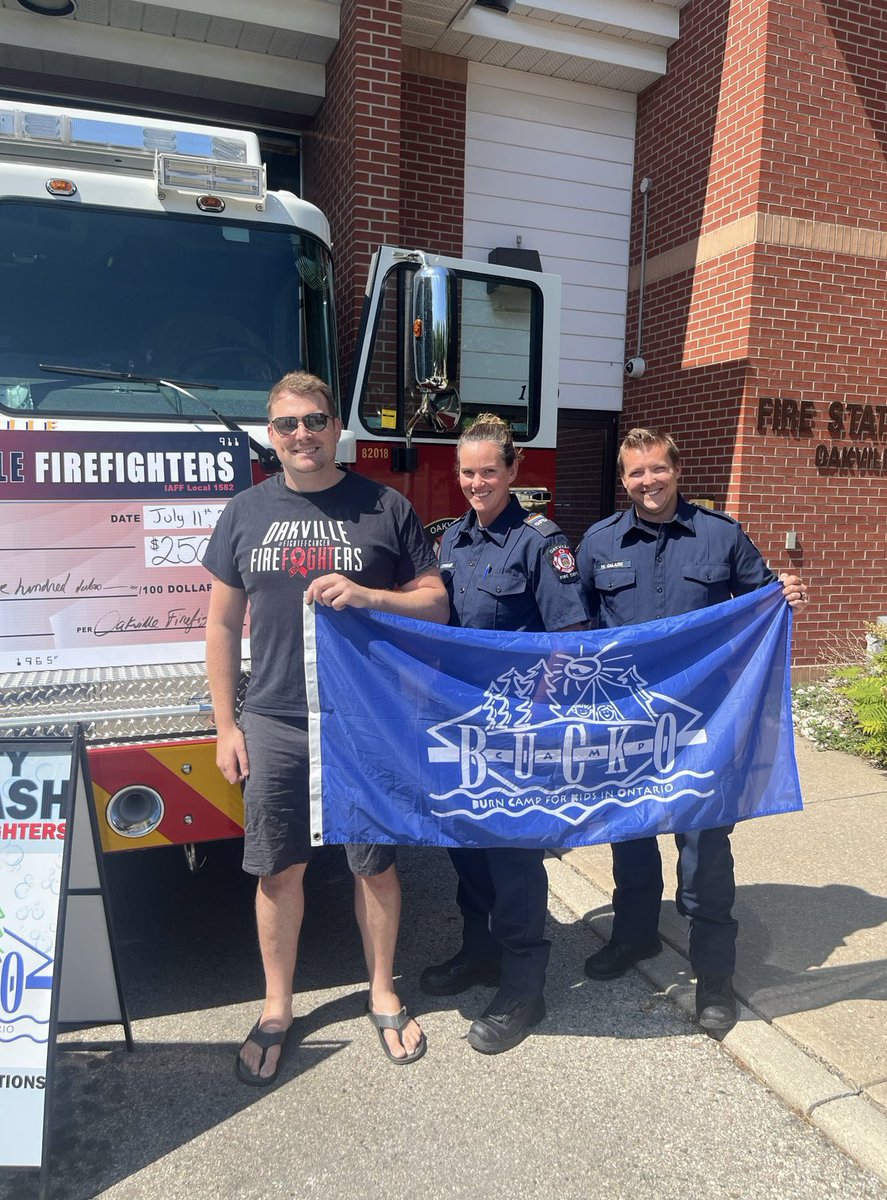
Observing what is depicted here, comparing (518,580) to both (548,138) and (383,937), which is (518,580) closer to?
(383,937)

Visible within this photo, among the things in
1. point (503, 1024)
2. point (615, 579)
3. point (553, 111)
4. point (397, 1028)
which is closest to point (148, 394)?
point (615, 579)

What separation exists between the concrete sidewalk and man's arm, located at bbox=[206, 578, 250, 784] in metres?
1.80

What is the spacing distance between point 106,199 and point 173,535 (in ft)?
4.77

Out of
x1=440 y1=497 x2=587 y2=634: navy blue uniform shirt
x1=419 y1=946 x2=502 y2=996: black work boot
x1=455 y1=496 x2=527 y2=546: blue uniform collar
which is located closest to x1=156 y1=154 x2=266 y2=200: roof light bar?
x1=455 y1=496 x2=527 y2=546: blue uniform collar

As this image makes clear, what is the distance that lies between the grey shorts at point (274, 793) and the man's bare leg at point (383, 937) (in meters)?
0.30

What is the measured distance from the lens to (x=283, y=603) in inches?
105

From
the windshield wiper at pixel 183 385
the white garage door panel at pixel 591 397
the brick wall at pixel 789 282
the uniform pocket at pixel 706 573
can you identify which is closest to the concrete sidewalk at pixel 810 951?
the uniform pocket at pixel 706 573

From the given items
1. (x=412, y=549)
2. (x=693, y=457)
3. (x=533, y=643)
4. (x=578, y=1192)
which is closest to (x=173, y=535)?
(x=412, y=549)

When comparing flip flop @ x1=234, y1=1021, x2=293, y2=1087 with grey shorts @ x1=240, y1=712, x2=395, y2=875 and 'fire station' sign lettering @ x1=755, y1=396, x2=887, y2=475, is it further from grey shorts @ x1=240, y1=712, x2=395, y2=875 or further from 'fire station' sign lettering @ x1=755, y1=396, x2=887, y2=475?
'fire station' sign lettering @ x1=755, y1=396, x2=887, y2=475

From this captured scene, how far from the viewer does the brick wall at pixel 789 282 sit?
7.08 meters

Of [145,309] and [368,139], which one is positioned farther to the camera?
[368,139]

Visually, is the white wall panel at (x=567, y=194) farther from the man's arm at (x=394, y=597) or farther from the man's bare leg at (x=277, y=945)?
the man's bare leg at (x=277, y=945)

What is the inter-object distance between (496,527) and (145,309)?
1.73 metres

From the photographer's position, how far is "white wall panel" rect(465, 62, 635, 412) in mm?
7754
